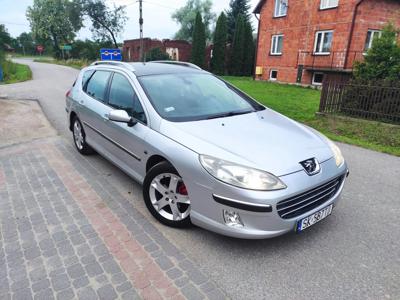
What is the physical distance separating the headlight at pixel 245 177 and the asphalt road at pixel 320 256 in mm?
724

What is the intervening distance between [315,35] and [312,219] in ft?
60.8

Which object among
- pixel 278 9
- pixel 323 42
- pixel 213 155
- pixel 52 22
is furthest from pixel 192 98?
pixel 52 22

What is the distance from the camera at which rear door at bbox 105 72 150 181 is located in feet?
11.6

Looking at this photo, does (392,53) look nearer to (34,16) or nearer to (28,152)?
(28,152)

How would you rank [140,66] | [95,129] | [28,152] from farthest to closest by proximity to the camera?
[28,152]
[95,129]
[140,66]

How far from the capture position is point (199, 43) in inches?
1214

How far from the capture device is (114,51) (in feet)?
49.1

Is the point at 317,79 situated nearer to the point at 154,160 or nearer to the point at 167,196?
the point at 154,160

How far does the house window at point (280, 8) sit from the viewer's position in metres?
20.4

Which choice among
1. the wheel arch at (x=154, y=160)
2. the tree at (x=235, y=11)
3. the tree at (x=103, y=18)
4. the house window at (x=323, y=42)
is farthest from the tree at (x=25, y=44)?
the wheel arch at (x=154, y=160)

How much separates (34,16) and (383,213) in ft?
212

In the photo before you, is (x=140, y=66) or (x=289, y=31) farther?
(x=289, y=31)

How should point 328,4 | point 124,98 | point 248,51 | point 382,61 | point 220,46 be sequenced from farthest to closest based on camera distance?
point 248,51 < point 220,46 < point 328,4 < point 382,61 < point 124,98

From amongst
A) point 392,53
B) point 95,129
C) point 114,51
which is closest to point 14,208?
point 95,129
